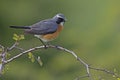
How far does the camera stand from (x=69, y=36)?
23078 mm

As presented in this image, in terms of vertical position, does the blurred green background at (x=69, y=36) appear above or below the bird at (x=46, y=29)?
below

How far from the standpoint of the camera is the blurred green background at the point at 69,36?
19.9 m

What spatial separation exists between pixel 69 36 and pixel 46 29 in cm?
1520

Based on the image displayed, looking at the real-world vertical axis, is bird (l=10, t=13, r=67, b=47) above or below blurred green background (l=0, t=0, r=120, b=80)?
above

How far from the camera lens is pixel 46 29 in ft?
25.9

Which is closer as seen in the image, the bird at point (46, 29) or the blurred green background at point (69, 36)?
the bird at point (46, 29)

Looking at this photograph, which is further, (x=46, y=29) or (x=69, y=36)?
(x=69, y=36)

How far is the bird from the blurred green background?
998 centimetres

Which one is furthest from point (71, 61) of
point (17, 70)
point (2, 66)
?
point (2, 66)

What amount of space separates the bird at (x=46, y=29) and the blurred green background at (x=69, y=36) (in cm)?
998

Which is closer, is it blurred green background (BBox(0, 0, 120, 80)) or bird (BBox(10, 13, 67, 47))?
bird (BBox(10, 13, 67, 47))

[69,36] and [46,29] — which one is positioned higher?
[46,29]

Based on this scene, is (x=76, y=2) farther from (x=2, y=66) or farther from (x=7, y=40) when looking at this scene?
(x=2, y=66)

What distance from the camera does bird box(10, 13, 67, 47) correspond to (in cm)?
761
